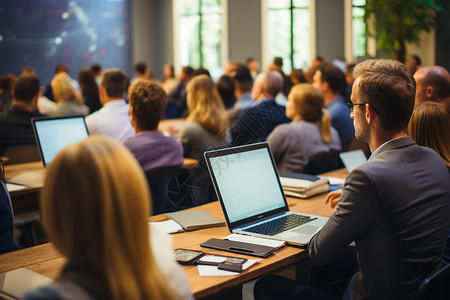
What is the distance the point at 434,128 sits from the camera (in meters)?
2.43

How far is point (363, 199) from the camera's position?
70.5 inches

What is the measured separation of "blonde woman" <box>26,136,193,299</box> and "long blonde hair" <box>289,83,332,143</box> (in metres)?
3.09

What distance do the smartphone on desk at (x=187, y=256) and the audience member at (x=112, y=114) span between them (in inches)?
103

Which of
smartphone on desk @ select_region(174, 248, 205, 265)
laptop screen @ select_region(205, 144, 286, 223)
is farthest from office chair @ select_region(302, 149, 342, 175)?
smartphone on desk @ select_region(174, 248, 205, 265)

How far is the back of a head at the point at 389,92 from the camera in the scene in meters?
1.94

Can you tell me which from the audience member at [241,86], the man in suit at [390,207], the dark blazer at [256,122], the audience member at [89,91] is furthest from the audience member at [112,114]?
the man in suit at [390,207]

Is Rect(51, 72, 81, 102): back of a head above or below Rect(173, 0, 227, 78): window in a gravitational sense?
below

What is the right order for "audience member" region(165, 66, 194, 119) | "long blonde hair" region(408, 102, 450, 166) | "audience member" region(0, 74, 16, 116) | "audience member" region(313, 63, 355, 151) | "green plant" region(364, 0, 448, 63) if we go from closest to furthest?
"long blonde hair" region(408, 102, 450, 166)
"audience member" region(313, 63, 355, 151)
"audience member" region(0, 74, 16, 116)
"audience member" region(165, 66, 194, 119)
"green plant" region(364, 0, 448, 63)

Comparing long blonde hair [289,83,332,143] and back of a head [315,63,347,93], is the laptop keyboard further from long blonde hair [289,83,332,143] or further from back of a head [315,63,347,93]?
back of a head [315,63,347,93]

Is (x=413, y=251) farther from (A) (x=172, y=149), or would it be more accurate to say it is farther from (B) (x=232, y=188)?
(A) (x=172, y=149)

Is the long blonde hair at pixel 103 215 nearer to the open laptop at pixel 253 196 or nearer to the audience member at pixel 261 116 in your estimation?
the open laptop at pixel 253 196

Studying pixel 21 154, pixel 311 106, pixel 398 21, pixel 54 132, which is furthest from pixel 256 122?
pixel 398 21

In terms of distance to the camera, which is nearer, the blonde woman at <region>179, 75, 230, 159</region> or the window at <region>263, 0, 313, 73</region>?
the blonde woman at <region>179, 75, 230, 159</region>

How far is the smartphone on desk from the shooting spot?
1.93 metres
